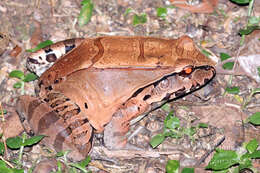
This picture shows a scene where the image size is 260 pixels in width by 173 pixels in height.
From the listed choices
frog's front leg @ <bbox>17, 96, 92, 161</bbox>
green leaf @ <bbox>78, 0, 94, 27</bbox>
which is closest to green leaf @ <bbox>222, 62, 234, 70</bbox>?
frog's front leg @ <bbox>17, 96, 92, 161</bbox>

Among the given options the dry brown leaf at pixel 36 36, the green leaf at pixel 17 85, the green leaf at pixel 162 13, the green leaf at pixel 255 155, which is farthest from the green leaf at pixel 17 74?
the green leaf at pixel 255 155

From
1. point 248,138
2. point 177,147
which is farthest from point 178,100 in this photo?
point 248,138

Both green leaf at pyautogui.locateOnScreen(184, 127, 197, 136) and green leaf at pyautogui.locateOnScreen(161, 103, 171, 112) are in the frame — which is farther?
green leaf at pyautogui.locateOnScreen(161, 103, 171, 112)

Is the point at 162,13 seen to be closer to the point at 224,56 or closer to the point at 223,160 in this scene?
the point at 224,56

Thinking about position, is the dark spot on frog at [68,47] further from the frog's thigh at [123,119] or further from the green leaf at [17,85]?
the frog's thigh at [123,119]

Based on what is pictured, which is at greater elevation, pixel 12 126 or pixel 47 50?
pixel 47 50

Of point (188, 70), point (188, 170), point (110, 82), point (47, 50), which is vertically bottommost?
point (188, 170)

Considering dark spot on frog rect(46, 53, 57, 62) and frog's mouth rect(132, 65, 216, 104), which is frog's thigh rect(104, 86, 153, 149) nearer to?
frog's mouth rect(132, 65, 216, 104)

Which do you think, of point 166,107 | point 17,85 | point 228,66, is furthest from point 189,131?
point 17,85
